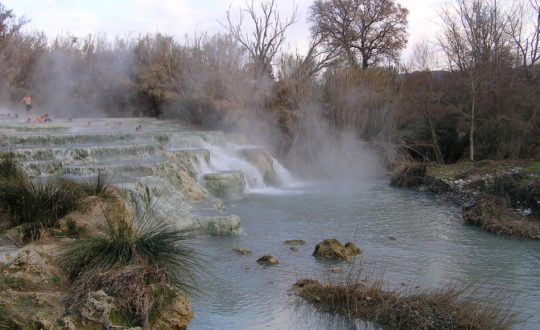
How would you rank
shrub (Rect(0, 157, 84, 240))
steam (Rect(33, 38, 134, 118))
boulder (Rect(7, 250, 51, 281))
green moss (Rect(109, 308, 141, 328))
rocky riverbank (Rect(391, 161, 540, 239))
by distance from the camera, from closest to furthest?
green moss (Rect(109, 308, 141, 328)) < boulder (Rect(7, 250, 51, 281)) < shrub (Rect(0, 157, 84, 240)) < rocky riverbank (Rect(391, 161, 540, 239)) < steam (Rect(33, 38, 134, 118))

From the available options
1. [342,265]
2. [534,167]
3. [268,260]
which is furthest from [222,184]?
[534,167]

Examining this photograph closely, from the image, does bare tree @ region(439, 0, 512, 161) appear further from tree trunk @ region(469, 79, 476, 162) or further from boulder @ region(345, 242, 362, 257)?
boulder @ region(345, 242, 362, 257)

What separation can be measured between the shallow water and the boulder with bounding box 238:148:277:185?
309 cm

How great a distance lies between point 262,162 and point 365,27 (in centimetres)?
2119

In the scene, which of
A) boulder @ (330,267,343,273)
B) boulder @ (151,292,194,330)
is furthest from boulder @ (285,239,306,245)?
boulder @ (151,292,194,330)

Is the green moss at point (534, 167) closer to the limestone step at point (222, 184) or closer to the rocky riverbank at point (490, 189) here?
the rocky riverbank at point (490, 189)

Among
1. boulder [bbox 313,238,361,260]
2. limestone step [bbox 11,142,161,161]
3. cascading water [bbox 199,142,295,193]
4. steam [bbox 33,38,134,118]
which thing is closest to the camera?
boulder [bbox 313,238,361,260]

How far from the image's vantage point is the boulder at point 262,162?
703 inches

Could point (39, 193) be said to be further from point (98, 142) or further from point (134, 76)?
point (134, 76)

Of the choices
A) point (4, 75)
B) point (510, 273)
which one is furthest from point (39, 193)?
point (4, 75)

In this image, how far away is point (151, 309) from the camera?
509 centimetres

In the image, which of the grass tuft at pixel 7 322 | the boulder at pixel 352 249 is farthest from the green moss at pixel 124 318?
the boulder at pixel 352 249

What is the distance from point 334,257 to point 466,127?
12.6 metres

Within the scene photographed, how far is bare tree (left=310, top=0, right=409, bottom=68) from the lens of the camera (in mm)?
35656
